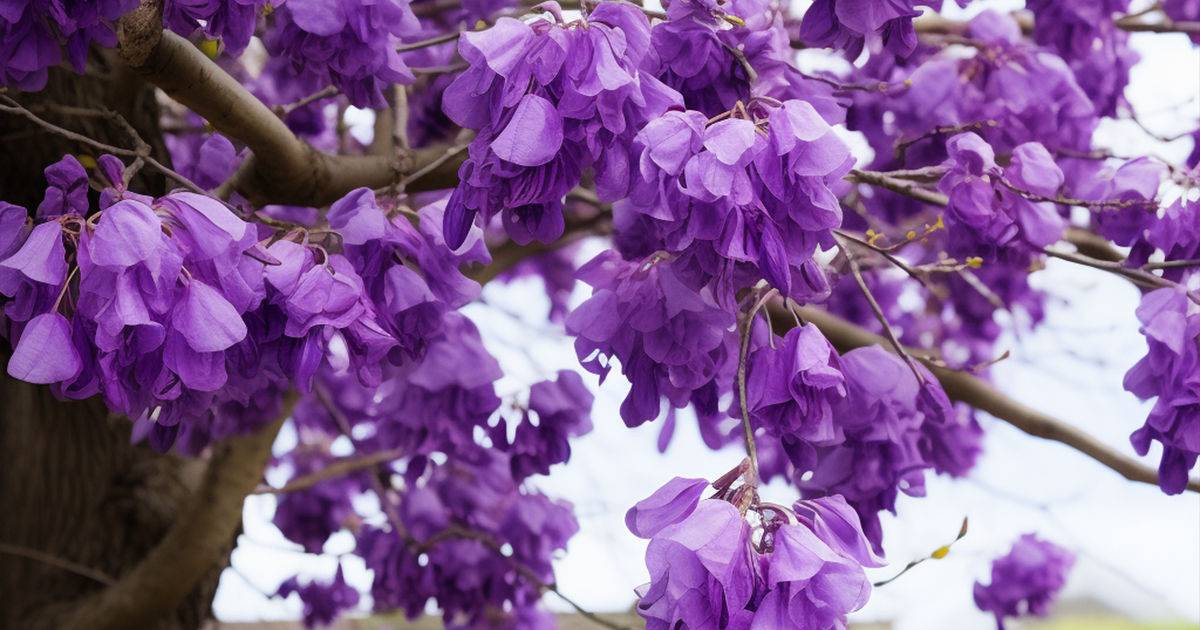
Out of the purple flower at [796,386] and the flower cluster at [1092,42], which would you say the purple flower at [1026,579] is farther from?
the purple flower at [796,386]

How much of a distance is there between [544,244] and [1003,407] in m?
1.22

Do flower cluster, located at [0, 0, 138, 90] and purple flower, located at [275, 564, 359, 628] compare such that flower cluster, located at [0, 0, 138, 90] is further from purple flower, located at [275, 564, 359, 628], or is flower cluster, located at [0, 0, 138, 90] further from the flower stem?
purple flower, located at [275, 564, 359, 628]

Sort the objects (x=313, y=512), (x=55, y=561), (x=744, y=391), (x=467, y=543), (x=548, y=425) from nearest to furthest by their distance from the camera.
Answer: (x=744, y=391)
(x=548, y=425)
(x=55, y=561)
(x=467, y=543)
(x=313, y=512)

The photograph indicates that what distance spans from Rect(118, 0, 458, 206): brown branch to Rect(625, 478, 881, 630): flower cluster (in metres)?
0.92

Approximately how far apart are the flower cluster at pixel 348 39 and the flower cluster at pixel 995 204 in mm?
885

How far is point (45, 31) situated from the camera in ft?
4.33

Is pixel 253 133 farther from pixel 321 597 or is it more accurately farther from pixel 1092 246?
pixel 1092 246

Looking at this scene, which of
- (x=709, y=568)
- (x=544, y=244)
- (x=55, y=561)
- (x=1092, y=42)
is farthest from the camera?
(x=1092, y=42)

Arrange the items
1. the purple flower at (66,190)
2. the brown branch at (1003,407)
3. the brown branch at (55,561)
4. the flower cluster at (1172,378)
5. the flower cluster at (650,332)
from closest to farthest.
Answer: the purple flower at (66,190), the flower cluster at (650,332), the flower cluster at (1172,378), the brown branch at (1003,407), the brown branch at (55,561)

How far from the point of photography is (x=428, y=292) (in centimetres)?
133

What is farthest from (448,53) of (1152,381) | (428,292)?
(1152,381)

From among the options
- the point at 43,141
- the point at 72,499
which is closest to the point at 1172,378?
the point at 43,141

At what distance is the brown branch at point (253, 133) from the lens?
4.10ft

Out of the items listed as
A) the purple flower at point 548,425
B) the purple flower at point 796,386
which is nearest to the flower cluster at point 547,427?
the purple flower at point 548,425
